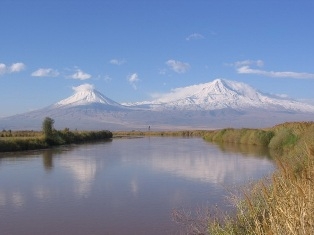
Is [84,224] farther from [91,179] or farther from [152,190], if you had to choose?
[91,179]

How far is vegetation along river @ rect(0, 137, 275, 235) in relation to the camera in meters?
11.3

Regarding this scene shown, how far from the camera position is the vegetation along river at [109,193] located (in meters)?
11.3

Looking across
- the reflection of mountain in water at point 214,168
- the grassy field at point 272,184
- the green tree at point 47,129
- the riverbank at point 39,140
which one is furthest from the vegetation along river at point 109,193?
the green tree at point 47,129

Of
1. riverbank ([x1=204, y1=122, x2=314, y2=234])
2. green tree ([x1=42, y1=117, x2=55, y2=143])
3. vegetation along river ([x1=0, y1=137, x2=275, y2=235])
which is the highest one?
green tree ([x1=42, y1=117, x2=55, y2=143])

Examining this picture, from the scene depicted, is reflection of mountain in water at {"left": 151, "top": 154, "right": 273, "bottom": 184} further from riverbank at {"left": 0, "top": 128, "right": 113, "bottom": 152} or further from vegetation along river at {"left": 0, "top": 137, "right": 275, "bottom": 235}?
riverbank at {"left": 0, "top": 128, "right": 113, "bottom": 152}

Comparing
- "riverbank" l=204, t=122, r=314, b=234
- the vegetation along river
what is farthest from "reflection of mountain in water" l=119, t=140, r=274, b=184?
"riverbank" l=204, t=122, r=314, b=234

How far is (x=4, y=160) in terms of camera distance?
2808 cm

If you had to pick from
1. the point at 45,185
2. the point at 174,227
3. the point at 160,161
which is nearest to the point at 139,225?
the point at 174,227

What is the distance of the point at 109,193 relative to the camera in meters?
15.5

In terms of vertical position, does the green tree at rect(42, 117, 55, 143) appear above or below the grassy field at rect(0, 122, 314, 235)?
above

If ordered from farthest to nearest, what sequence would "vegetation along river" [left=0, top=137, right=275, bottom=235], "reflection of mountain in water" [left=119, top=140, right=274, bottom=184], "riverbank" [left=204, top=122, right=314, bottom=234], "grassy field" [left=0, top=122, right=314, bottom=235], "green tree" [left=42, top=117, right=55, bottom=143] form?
"green tree" [left=42, top=117, right=55, bottom=143]
"reflection of mountain in water" [left=119, top=140, right=274, bottom=184]
"vegetation along river" [left=0, top=137, right=275, bottom=235]
"grassy field" [left=0, top=122, right=314, bottom=235]
"riverbank" [left=204, top=122, right=314, bottom=234]

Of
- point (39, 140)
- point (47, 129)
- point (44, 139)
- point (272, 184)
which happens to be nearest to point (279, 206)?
point (272, 184)

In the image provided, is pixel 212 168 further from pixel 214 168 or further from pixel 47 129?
pixel 47 129

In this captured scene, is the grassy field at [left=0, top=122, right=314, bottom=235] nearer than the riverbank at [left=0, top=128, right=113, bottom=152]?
Yes
